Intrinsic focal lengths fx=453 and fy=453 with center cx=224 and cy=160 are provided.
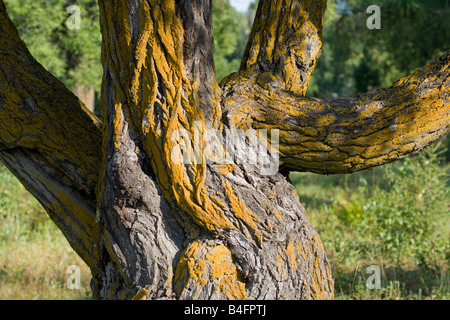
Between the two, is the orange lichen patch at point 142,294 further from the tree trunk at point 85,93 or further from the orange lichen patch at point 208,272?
the tree trunk at point 85,93

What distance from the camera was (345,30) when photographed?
911 cm

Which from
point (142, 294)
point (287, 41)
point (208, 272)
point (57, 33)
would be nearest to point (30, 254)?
point (142, 294)

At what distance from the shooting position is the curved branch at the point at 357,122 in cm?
210

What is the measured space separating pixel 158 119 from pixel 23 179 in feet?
Result: 2.71

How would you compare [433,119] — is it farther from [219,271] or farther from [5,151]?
[5,151]

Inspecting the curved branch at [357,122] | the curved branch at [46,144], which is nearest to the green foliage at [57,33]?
the curved branch at [46,144]

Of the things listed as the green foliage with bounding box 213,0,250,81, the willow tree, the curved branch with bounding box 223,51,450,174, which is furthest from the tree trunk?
the curved branch with bounding box 223,51,450,174

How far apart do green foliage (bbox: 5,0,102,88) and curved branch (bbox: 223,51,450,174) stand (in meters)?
6.56

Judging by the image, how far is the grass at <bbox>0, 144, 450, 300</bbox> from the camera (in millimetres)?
4426

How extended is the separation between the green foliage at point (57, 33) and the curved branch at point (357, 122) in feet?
21.5

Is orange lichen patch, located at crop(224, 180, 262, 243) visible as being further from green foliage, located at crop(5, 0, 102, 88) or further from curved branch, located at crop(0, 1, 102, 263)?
green foliage, located at crop(5, 0, 102, 88)

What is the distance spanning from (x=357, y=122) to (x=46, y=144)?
1.50 metres
